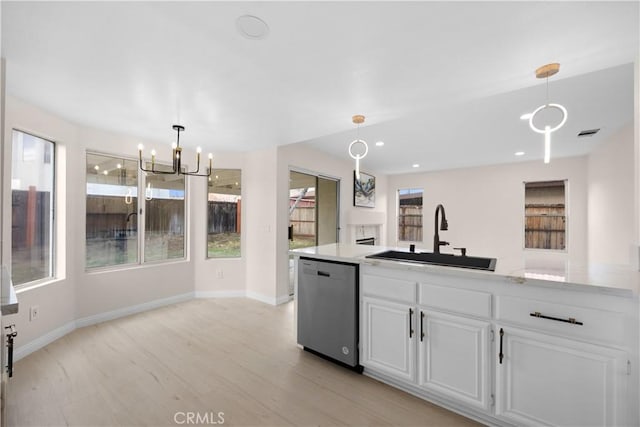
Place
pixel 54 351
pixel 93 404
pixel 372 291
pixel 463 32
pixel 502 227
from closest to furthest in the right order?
pixel 463 32 → pixel 93 404 → pixel 372 291 → pixel 54 351 → pixel 502 227

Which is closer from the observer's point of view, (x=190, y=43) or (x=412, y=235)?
(x=190, y=43)

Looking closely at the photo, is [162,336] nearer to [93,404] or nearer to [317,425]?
[93,404]

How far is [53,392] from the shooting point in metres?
1.93

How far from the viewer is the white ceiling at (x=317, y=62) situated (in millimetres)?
1352

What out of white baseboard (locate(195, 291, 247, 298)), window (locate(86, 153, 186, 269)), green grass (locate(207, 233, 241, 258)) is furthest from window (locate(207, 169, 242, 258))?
white baseboard (locate(195, 291, 247, 298))

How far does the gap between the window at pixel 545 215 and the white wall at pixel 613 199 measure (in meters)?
0.66

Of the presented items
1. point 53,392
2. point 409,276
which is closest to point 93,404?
point 53,392

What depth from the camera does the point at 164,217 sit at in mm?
3867

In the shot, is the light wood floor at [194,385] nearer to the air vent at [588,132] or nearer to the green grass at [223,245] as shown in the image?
the green grass at [223,245]

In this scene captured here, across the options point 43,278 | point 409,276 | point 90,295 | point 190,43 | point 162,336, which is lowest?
point 162,336

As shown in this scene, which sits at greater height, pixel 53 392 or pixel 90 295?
pixel 90 295

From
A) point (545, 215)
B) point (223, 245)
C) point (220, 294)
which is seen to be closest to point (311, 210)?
point (223, 245)

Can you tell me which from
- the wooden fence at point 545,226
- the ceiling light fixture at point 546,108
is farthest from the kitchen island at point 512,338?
the wooden fence at point 545,226

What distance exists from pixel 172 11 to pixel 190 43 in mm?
239
